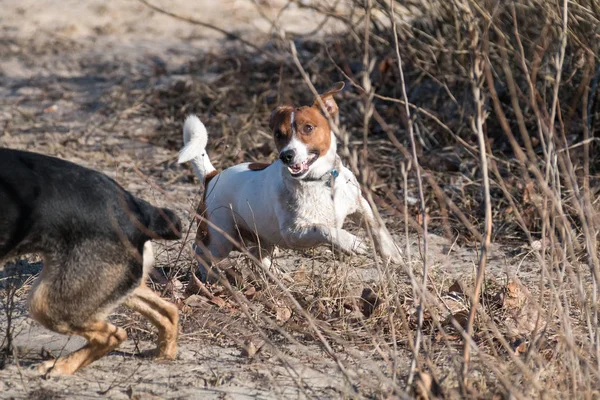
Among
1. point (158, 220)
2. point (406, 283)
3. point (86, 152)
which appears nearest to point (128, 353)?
point (158, 220)

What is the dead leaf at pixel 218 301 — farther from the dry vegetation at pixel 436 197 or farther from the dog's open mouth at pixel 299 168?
the dog's open mouth at pixel 299 168

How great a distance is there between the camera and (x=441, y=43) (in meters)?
7.70

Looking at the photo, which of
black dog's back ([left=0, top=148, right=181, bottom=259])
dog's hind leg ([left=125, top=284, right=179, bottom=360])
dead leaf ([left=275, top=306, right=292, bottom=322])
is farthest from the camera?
dead leaf ([left=275, top=306, right=292, bottom=322])

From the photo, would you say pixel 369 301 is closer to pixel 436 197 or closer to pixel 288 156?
pixel 288 156

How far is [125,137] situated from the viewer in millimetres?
8250

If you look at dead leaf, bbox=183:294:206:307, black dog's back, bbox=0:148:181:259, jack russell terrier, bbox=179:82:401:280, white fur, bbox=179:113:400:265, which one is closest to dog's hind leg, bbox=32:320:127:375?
black dog's back, bbox=0:148:181:259

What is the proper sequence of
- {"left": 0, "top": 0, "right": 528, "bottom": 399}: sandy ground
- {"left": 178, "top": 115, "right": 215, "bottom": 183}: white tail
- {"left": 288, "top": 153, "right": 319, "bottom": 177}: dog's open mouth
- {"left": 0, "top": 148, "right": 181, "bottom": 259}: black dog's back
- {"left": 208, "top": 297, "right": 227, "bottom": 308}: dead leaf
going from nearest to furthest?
{"left": 0, "top": 148, "right": 181, "bottom": 259}: black dog's back → {"left": 0, "top": 0, "right": 528, "bottom": 399}: sandy ground → {"left": 208, "top": 297, "right": 227, "bottom": 308}: dead leaf → {"left": 288, "top": 153, "right": 319, "bottom": 177}: dog's open mouth → {"left": 178, "top": 115, "right": 215, "bottom": 183}: white tail

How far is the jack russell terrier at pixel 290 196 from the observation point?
5.08 metres

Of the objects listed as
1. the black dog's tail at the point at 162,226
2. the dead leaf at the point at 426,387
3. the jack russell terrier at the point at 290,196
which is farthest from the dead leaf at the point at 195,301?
the dead leaf at the point at 426,387

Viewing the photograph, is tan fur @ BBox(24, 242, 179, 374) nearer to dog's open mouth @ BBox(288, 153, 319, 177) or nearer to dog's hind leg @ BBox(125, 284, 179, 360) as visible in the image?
dog's hind leg @ BBox(125, 284, 179, 360)

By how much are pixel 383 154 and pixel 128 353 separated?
3.87 metres

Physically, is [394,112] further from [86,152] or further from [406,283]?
[406,283]

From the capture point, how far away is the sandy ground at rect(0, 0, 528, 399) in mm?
3953

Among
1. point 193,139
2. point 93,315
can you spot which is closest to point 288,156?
point 193,139
